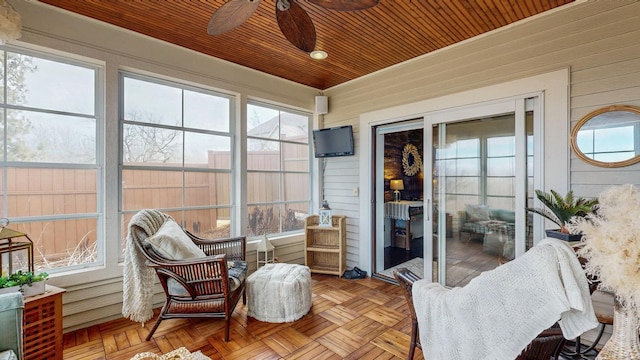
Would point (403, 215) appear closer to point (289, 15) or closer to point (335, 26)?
point (335, 26)

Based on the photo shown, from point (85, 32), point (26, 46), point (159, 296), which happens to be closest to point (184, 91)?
point (85, 32)

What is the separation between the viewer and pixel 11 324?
1371mm

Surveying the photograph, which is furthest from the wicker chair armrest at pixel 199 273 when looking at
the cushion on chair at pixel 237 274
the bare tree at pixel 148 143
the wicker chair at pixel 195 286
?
the bare tree at pixel 148 143

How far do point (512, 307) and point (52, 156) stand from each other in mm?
3490

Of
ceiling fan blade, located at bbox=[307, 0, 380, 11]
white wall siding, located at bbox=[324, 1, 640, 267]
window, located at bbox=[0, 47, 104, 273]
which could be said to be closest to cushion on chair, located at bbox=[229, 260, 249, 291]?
window, located at bbox=[0, 47, 104, 273]

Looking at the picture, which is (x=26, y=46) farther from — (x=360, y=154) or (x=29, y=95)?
(x=360, y=154)

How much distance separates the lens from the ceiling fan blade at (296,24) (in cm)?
176

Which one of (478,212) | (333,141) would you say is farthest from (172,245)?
(478,212)

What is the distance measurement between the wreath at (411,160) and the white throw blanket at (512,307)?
446cm

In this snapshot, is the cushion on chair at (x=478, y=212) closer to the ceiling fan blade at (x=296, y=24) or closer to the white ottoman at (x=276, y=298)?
the white ottoman at (x=276, y=298)

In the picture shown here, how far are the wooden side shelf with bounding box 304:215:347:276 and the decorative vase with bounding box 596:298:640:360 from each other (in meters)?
2.98

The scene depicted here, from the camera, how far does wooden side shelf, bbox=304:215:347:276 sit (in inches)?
150

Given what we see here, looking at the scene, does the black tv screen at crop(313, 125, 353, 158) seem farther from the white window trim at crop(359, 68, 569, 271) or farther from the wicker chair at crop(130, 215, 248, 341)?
the wicker chair at crop(130, 215, 248, 341)

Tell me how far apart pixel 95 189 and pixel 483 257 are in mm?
3953
